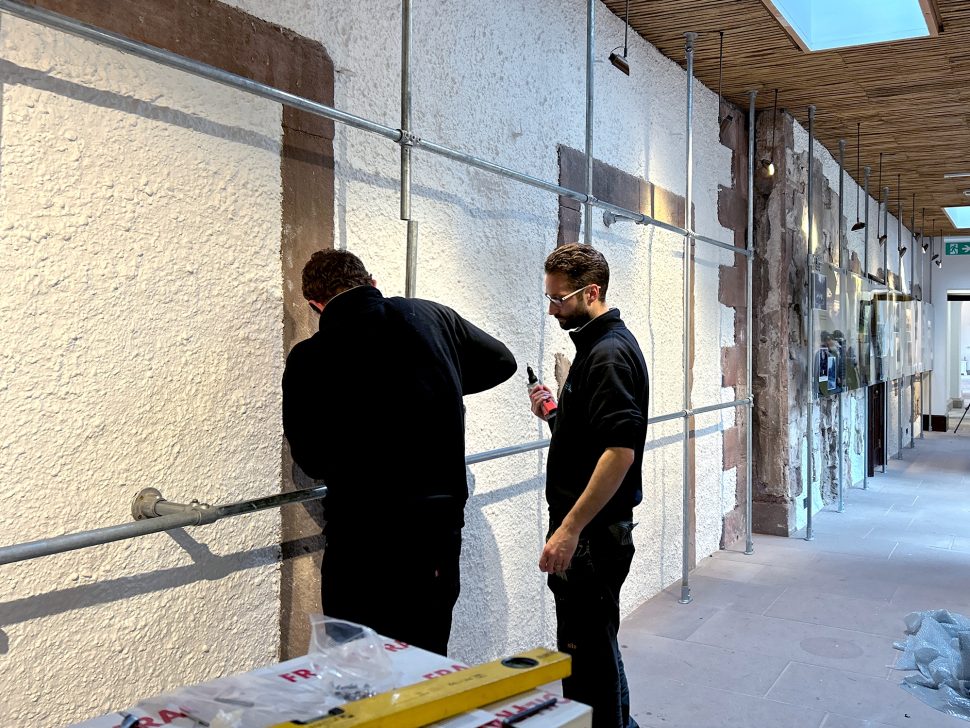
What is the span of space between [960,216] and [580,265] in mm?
10221

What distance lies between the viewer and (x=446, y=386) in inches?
78.9

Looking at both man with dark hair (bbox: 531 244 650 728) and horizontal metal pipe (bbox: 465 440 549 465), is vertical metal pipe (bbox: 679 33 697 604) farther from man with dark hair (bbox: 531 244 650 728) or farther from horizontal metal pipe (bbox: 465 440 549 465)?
man with dark hair (bbox: 531 244 650 728)

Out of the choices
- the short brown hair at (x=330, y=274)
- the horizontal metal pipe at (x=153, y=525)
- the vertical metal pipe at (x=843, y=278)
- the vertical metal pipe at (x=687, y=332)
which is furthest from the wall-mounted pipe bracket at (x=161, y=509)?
the vertical metal pipe at (x=843, y=278)

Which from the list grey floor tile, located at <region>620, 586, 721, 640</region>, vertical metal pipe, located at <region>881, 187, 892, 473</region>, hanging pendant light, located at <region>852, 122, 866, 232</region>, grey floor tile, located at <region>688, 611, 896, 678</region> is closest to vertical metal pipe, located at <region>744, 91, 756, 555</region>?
grey floor tile, located at <region>620, 586, 721, 640</region>

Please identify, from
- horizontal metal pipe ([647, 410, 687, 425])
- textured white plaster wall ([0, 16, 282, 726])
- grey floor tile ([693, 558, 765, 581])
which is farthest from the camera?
grey floor tile ([693, 558, 765, 581])

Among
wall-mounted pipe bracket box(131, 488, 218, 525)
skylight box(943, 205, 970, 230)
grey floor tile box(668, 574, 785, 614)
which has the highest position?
skylight box(943, 205, 970, 230)

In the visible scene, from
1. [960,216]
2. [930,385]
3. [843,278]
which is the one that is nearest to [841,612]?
[843,278]

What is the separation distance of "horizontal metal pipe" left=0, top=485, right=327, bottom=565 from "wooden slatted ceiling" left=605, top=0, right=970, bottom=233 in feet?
8.63

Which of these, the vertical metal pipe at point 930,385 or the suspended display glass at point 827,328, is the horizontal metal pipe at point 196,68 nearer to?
the suspended display glass at point 827,328

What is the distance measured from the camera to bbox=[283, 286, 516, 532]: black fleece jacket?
75.6 inches

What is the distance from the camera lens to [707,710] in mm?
2844

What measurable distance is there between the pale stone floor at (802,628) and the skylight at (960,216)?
550 centimetres

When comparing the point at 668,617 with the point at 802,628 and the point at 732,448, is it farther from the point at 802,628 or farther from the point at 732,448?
the point at 732,448

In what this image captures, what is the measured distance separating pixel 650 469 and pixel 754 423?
5.93 feet
